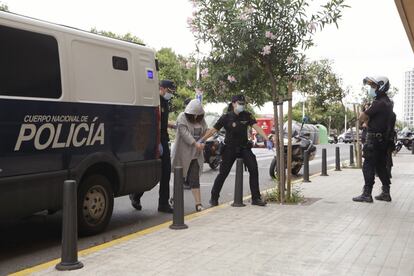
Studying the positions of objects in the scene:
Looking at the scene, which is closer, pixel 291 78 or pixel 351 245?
pixel 351 245

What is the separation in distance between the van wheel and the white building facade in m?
63.2

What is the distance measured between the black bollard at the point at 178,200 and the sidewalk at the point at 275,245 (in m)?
0.16

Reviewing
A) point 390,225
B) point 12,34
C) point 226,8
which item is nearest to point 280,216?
point 390,225

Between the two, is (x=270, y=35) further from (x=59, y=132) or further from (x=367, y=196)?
(x=59, y=132)

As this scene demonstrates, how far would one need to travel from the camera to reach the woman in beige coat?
25.7ft

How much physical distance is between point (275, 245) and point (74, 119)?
101 inches

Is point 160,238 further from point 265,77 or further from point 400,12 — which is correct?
point 400,12

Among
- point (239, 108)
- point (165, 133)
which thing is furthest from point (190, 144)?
point (239, 108)

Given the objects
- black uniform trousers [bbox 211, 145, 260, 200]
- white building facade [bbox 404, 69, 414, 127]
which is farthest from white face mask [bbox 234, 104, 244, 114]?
white building facade [bbox 404, 69, 414, 127]

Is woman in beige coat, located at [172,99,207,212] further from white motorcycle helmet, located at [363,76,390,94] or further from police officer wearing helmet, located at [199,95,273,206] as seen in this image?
white motorcycle helmet, located at [363,76,390,94]

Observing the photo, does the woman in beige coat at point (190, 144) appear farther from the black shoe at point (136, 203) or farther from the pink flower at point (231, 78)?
the black shoe at point (136, 203)

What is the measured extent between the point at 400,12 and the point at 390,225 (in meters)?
3.41

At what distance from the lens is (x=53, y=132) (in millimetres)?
5570

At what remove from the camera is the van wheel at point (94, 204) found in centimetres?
Answer: 616
